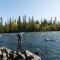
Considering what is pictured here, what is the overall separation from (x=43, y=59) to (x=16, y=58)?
10166 millimetres

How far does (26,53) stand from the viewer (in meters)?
37.1

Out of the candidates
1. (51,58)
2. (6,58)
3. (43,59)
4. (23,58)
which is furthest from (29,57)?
(51,58)

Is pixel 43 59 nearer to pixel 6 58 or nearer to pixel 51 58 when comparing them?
pixel 51 58

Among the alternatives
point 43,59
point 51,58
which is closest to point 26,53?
point 43,59

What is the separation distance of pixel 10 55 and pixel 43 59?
893 cm

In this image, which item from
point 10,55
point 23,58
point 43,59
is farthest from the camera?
point 43,59

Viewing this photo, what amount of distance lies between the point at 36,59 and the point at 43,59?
883cm

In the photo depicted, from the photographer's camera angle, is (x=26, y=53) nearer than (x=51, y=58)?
Yes

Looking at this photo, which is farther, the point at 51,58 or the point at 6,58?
the point at 51,58

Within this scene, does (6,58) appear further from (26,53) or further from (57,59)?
(57,59)

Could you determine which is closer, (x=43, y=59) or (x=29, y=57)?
(x=29, y=57)

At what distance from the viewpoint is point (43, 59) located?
45312 millimetres

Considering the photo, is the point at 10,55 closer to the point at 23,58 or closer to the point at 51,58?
the point at 23,58

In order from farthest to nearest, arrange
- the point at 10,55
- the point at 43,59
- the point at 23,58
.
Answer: the point at 43,59 < the point at 10,55 < the point at 23,58
